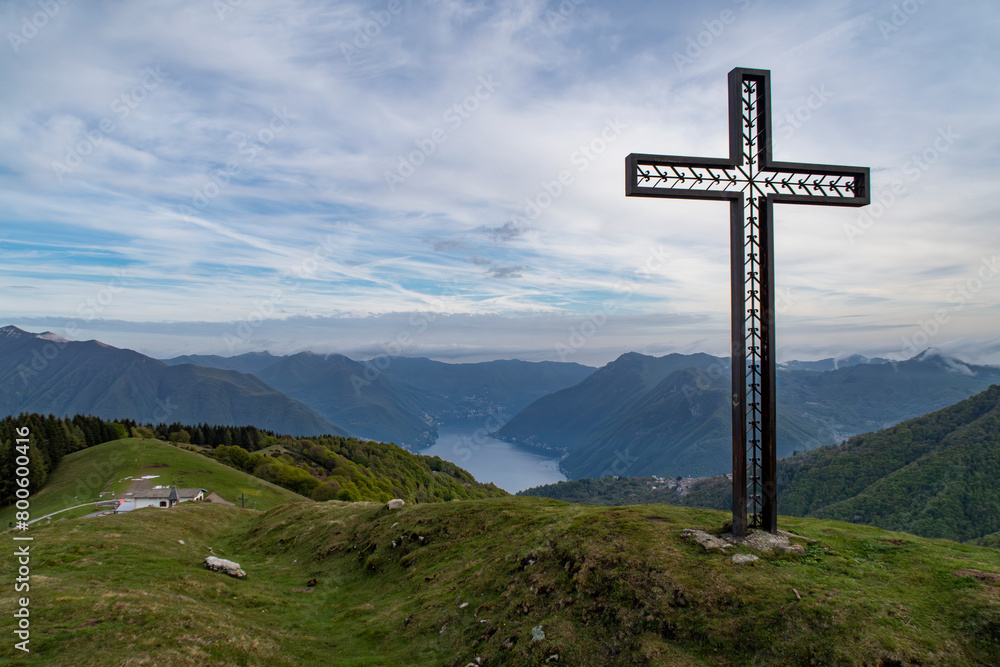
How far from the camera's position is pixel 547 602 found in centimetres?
1230

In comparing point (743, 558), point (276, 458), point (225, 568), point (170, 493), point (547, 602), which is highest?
point (743, 558)

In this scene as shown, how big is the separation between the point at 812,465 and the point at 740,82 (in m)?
214

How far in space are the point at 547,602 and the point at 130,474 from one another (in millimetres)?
83056

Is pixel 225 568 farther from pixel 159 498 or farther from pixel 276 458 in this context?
pixel 276 458

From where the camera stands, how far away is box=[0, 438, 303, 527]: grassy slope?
2451 inches

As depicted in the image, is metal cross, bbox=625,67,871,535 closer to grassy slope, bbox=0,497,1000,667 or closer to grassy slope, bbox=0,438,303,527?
grassy slope, bbox=0,497,1000,667

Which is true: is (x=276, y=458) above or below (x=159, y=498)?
below

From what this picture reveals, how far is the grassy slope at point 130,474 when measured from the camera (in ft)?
204

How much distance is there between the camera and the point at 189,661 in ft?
34.6

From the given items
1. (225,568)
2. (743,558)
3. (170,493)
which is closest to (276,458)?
(170,493)

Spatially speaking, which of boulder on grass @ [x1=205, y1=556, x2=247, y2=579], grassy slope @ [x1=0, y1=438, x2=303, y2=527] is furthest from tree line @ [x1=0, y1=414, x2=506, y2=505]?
boulder on grass @ [x1=205, y1=556, x2=247, y2=579]

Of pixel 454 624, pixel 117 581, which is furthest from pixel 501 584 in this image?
pixel 117 581

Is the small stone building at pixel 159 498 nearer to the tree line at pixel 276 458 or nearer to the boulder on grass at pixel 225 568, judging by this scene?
the tree line at pixel 276 458

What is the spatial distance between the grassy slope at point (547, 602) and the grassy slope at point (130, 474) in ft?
177
